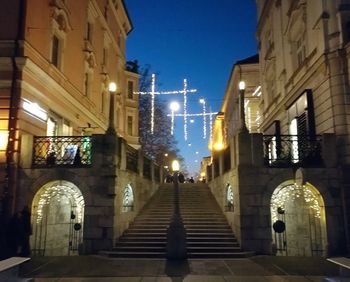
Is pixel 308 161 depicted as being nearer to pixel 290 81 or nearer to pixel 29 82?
pixel 290 81

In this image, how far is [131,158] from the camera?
1712 cm

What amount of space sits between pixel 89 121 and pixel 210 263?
14.6 m

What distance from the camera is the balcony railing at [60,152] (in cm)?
1435

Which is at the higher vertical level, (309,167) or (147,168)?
(147,168)

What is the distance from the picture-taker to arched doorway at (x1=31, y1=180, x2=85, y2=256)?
14.5m

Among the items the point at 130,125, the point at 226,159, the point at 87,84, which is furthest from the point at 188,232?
the point at 130,125

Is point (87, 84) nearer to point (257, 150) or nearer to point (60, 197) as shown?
point (60, 197)

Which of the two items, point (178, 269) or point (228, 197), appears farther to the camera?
point (228, 197)

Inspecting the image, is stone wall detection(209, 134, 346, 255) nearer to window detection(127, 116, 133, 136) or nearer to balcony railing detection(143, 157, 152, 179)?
balcony railing detection(143, 157, 152, 179)

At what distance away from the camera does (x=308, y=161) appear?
46.1ft

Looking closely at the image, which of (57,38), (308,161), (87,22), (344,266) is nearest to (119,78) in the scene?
(87,22)

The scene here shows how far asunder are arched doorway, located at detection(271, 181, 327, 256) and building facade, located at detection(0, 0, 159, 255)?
21.6ft

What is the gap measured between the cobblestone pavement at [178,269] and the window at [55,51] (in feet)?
33.4

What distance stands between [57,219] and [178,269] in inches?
323
